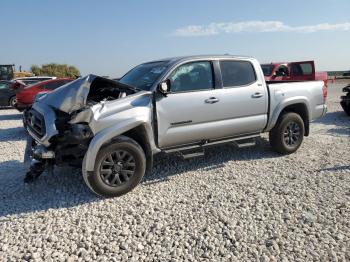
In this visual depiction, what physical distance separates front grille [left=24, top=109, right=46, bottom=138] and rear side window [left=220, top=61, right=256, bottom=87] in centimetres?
300

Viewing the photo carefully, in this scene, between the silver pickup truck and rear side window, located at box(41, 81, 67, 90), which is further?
rear side window, located at box(41, 81, 67, 90)

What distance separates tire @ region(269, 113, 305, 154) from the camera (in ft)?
22.9

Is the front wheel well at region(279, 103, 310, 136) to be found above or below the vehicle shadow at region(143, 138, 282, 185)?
above

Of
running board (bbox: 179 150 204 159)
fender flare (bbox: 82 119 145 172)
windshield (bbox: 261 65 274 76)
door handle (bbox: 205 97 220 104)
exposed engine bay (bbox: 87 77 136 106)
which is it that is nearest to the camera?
fender flare (bbox: 82 119 145 172)

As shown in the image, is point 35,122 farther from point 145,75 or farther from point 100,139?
point 145,75

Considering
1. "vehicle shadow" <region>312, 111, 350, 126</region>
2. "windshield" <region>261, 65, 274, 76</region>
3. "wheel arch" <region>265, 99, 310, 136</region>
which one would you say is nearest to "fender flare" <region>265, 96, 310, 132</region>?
"wheel arch" <region>265, 99, 310, 136</region>

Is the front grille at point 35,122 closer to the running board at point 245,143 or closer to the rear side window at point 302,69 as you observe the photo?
the running board at point 245,143

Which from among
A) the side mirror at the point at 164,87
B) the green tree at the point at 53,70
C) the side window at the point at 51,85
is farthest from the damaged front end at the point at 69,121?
the green tree at the point at 53,70

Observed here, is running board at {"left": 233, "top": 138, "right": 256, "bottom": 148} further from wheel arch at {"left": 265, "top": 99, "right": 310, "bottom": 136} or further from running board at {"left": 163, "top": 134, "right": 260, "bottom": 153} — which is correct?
wheel arch at {"left": 265, "top": 99, "right": 310, "bottom": 136}

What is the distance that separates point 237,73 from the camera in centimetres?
641

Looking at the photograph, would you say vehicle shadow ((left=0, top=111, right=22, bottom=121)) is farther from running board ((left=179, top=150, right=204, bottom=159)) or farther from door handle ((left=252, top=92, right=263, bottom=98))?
door handle ((left=252, top=92, right=263, bottom=98))

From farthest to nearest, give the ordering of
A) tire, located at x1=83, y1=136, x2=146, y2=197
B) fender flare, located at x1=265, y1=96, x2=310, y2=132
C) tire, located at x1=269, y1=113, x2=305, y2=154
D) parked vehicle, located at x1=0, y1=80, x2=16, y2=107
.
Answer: parked vehicle, located at x1=0, y1=80, x2=16, y2=107 < tire, located at x1=269, y1=113, x2=305, y2=154 < fender flare, located at x1=265, y1=96, x2=310, y2=132 < tire, located at x1=83, y1=136, x2=146, y2=197

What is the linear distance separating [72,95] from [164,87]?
1.30m

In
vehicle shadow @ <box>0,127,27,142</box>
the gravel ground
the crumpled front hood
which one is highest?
the crumpled front hood
